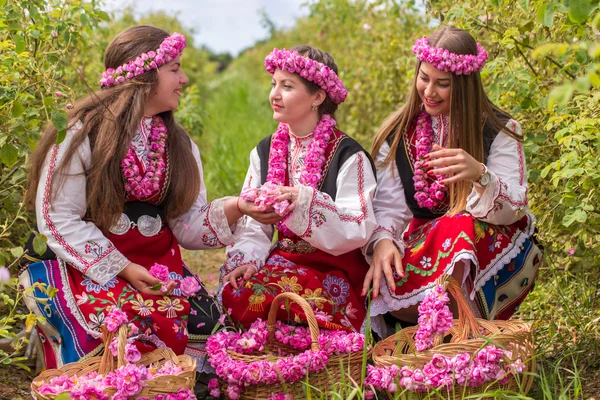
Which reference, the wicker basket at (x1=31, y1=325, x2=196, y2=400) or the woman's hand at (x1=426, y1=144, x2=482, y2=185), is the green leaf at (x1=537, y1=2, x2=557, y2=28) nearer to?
the woman's hand at (x1=426, y1=144, x2=482, y2=185)

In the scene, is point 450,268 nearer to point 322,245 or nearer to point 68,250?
point 322,245

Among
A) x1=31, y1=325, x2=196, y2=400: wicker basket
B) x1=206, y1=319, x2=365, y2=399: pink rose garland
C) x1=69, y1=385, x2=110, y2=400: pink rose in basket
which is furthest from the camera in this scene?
x1=206, y1=319, x2=365, y2=399: pink rose garland

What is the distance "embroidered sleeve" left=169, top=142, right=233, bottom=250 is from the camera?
3.39 meters

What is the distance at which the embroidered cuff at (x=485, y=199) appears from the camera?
10.5 ft

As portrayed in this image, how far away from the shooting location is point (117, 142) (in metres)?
3.14

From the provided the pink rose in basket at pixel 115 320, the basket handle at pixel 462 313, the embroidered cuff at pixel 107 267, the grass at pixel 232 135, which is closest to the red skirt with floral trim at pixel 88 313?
the embroidered cuff at pixel 107 267

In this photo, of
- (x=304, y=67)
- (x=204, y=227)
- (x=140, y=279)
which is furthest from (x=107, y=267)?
(x=304, y=67)

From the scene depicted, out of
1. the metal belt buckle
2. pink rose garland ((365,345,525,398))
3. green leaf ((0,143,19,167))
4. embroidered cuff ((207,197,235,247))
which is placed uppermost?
green leaf ((0,143,19,167))

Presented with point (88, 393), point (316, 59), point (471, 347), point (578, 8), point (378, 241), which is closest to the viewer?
point (578, 8)

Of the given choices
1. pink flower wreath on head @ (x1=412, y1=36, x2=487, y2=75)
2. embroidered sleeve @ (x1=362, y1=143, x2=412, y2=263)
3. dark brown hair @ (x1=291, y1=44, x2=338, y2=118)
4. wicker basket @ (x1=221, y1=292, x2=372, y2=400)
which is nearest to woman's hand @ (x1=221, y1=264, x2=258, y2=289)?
wicker basket @ (x1=221, y1=292, x2=372, y2=400)

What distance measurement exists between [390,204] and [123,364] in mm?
1418

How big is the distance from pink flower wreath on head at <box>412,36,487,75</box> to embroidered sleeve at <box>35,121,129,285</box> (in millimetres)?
1489

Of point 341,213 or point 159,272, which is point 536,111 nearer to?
point 341,213

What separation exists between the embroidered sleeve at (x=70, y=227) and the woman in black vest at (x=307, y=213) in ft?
1.73
